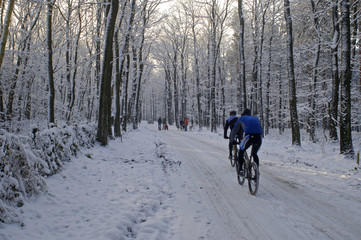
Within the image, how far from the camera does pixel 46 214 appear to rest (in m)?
3.90

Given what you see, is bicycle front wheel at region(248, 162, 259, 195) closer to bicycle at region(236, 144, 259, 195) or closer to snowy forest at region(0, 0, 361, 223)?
bicycle at region(236, 144, 259, 195)

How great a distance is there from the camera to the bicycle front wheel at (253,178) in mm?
5305

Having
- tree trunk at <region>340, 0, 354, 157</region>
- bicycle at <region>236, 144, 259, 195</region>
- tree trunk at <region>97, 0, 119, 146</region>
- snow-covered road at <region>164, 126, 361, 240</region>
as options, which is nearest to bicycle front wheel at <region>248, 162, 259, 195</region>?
bicycle at <region>236, 144, 259, 195</region>

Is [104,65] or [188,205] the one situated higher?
[104,65]

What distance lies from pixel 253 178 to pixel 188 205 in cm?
184

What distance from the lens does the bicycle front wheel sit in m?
5.30

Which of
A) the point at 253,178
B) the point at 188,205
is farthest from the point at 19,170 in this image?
the point at 253,178

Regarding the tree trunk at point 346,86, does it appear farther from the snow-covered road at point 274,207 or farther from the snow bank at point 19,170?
the snow bank at point 19,170

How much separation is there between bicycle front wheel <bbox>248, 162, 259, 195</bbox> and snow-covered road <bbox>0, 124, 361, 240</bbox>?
206mm

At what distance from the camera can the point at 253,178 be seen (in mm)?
5469

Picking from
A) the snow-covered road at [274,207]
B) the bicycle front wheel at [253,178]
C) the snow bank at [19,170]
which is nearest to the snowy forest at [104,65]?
the snow bank at [19,170]

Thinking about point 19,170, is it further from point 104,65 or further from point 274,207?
point 104,65

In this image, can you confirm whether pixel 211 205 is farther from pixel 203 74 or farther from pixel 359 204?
pixel 203 74

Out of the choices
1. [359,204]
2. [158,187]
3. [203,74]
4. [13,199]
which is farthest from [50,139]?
[203,74]
